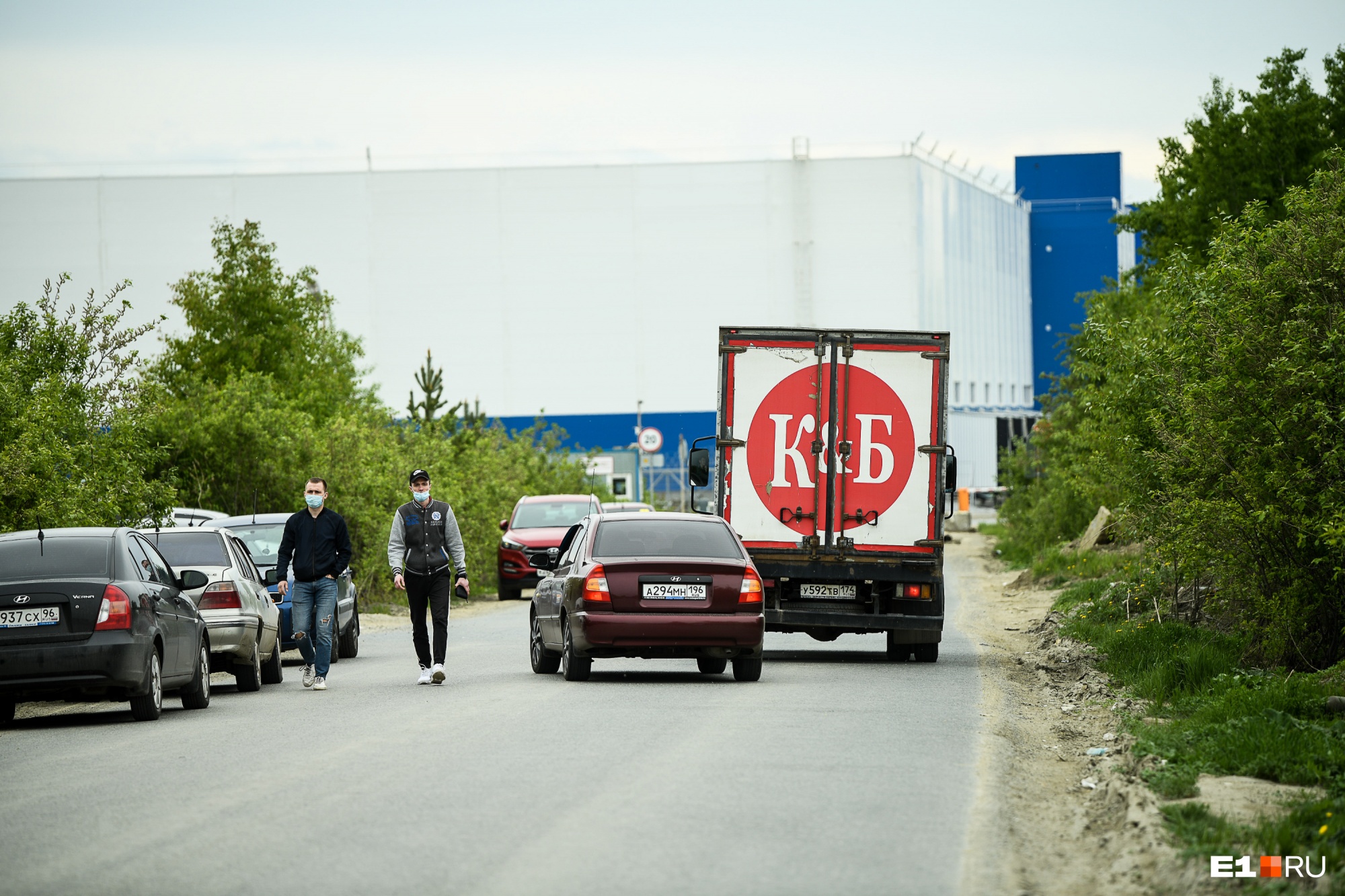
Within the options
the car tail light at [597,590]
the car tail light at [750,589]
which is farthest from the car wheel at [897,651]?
the car tail light at [597,590]

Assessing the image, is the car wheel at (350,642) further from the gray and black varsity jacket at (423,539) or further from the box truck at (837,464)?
the box truck at (837,464)

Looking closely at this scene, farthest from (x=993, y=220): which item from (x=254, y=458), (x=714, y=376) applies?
(x=254, y=458)

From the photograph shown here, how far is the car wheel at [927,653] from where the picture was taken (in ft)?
58.7

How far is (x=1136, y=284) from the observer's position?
43.9 meters

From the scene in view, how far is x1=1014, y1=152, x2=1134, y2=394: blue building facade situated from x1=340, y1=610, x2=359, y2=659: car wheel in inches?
3244

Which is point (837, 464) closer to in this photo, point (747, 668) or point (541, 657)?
point (747, 668)

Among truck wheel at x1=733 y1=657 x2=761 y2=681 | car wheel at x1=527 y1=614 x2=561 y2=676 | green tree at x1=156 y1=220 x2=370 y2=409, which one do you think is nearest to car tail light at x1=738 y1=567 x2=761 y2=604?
truck wheel at x1=733 y1=657 x2=761 y2=681

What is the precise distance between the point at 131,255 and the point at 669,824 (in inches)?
3282

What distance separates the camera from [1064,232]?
99750mm

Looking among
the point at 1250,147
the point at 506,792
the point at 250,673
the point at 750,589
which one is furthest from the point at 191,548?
the point at 1250,147

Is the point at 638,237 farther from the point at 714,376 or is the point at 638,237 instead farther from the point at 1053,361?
the point at 1053,361

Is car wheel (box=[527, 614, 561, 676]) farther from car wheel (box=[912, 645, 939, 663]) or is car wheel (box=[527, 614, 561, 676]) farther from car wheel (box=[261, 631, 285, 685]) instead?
car wheel (box=[912, 645, 939, 663])

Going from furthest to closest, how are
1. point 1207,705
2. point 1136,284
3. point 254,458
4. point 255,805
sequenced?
1. point 1136,284
2. point 254,458
3. point 1207,705
4. point 255,805

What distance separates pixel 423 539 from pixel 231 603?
179 centimetres
